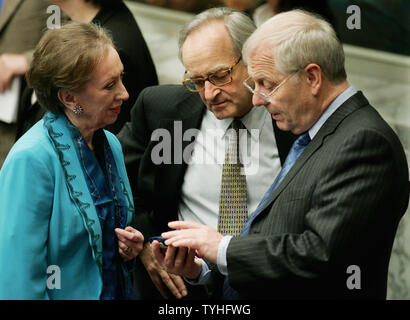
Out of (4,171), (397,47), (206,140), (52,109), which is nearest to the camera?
(4,171)

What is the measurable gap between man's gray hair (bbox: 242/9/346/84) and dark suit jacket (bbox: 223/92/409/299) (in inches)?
6.1

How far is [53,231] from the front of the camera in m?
2.52

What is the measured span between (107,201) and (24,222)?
36cm

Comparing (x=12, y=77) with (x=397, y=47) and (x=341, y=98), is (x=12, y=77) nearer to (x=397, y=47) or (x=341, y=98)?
(x=341, y=98)

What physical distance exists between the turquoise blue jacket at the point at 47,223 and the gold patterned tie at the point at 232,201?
0.60m

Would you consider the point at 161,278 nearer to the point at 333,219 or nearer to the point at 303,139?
the point at 303,139

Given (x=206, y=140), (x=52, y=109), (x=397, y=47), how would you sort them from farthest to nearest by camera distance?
(x=397, y=47)
(x=206, y=140)
(x=52, y=109)

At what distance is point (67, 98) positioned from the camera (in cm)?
266

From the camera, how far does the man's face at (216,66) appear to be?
9.69 feet

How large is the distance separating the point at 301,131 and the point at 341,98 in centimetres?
20

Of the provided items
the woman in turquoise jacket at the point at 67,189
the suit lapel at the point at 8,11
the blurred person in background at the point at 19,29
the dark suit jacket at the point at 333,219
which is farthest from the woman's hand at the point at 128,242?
the suit lapel at the point at 8,11

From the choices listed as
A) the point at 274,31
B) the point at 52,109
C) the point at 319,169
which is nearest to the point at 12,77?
the point at 52,109

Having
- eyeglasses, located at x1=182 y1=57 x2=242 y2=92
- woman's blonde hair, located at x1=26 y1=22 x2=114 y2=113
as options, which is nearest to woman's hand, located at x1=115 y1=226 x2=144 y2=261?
woman's blonde hair, located at x1=26 y1=22 x2=114 y2=113

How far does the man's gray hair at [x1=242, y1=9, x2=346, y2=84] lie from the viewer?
2.44 meters
